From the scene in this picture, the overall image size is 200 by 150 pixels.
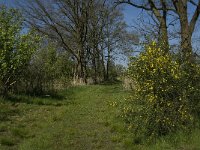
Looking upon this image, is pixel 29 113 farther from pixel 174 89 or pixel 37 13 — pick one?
pixel 37 13

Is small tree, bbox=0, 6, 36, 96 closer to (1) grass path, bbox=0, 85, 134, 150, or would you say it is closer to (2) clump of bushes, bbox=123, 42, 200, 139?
(1) grass path, bbox=0, 85, 134, 150

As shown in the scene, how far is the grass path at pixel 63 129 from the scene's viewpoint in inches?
395

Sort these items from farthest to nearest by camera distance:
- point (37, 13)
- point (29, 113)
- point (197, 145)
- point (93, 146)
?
point (37, 13), point (29, 113), point (93, 146), point (197, 145)

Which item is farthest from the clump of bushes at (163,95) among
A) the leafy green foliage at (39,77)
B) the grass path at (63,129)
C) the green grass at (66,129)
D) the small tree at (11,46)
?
the leafy green foliage at (39,77)

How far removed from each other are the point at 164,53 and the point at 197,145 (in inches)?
106

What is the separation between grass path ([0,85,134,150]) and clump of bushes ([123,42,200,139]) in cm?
81

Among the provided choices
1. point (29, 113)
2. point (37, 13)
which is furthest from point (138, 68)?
point (37, 13)

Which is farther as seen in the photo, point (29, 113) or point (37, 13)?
point (37, 13)

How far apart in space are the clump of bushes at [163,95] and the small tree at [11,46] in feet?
24.5

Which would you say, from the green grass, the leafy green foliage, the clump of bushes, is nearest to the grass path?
the green grass

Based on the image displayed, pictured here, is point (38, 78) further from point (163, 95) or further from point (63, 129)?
point (163, 95)

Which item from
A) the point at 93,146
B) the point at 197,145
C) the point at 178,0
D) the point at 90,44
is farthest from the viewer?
the point at 90,44

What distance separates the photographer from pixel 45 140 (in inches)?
404

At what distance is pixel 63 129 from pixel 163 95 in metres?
3.41
